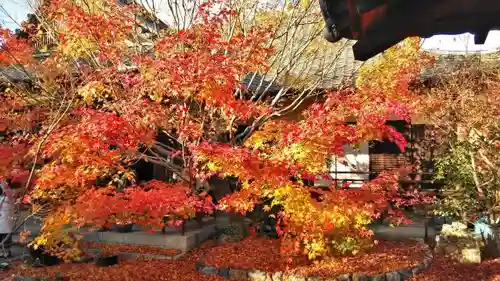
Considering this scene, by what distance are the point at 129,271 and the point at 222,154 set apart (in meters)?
3.37

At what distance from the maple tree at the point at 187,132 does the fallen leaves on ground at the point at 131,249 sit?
959 mm

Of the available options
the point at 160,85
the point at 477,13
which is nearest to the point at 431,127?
the point at 160,85

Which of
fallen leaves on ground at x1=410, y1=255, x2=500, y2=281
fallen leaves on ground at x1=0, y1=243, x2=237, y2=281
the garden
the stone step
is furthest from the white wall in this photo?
fallen leaves on ground at x1=0, y1=243, x2=237, y2=281

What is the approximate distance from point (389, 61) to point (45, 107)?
7972 mm

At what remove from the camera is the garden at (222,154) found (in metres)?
7.31

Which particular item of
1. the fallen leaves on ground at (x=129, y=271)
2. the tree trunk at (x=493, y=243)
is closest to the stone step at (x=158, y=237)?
the fallen leaves on ground at (x=129, y=271)

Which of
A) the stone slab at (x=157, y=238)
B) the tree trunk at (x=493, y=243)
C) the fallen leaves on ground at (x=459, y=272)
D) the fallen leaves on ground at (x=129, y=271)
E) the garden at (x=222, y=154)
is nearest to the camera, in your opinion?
the garden at (x=222, y=154)

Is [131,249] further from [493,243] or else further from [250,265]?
[493,243]

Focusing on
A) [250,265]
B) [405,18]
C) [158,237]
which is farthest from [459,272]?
[405,18]

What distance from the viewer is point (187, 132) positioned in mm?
7641

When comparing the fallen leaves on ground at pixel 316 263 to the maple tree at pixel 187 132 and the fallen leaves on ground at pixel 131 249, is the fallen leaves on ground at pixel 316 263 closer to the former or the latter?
the maple tree at pixel 187 132

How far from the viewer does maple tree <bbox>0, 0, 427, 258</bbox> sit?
7.10 m

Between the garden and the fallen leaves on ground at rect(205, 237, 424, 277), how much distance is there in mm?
41

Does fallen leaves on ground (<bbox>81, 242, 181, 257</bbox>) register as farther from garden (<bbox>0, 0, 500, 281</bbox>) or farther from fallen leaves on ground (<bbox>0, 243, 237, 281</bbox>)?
fallen leaves on ground (<bbox>0, 243, 237, 281</bbox>)
